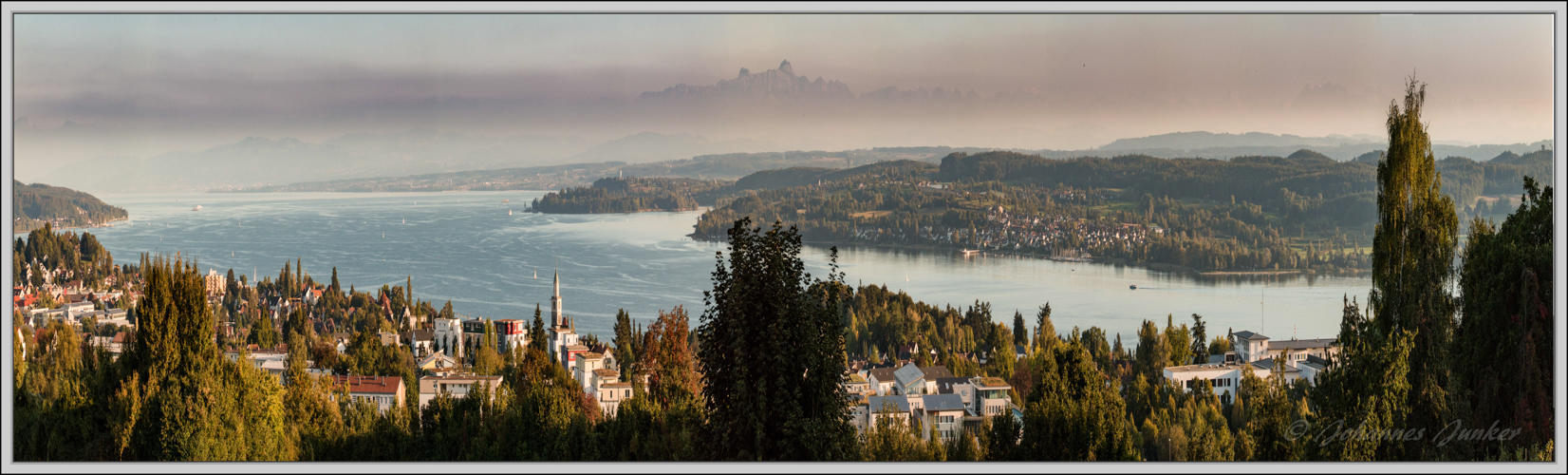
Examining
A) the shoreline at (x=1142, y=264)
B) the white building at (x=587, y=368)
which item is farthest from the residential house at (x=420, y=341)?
the shoreline at (x=1142, y=264)

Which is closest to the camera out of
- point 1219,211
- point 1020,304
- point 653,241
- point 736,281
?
point 736,281

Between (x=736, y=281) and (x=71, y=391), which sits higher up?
(x=736, y=281)

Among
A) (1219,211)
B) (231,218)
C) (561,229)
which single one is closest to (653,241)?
(561,229)

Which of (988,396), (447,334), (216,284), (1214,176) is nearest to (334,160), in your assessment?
(216,284)

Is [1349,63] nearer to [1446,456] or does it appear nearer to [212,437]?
[1446,456]

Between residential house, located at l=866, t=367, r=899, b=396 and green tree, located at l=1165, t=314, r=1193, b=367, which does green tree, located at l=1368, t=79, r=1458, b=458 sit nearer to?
residential house, located at l=866, t=367, r=899, b=396

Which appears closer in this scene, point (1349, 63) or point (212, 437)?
point (212, 437)

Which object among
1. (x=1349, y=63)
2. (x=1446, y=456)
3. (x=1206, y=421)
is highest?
(x=1349, y=63)

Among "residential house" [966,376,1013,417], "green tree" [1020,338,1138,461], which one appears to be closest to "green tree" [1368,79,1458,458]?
"green tree" [1020,338,1138,461]
